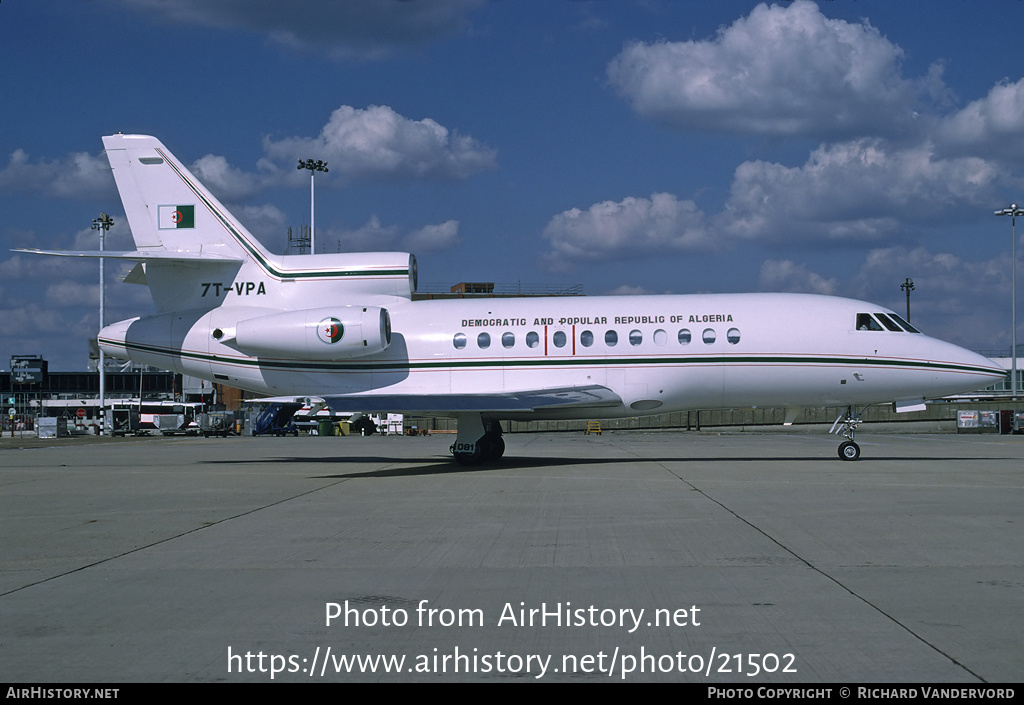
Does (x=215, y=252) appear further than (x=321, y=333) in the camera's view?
Yes

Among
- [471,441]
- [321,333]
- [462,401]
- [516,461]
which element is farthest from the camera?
[516,461]

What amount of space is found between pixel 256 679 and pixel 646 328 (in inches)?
685

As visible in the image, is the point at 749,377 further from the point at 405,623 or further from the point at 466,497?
the point at 405,623

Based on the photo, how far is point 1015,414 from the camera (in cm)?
4784

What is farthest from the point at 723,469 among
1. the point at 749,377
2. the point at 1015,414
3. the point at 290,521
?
the point at 1015,414

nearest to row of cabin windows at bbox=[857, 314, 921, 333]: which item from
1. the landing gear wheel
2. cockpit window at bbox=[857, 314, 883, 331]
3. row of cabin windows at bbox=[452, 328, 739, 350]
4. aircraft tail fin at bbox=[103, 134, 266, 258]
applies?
cockpit window at bbox=[857, 314, 883, 331]

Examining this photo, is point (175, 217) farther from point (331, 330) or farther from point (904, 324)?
point (904, 324)

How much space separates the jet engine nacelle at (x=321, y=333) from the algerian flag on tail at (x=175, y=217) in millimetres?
3214

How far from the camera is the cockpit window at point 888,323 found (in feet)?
71.5

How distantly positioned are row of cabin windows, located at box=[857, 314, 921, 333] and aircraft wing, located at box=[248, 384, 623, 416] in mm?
6364

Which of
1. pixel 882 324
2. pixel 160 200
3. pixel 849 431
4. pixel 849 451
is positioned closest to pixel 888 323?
pixel 882 324

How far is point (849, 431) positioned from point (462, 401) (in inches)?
371

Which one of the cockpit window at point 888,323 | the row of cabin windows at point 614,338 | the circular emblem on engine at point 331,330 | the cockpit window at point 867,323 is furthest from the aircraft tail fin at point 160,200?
the cockpit window at point 888,323

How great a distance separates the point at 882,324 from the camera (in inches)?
858
